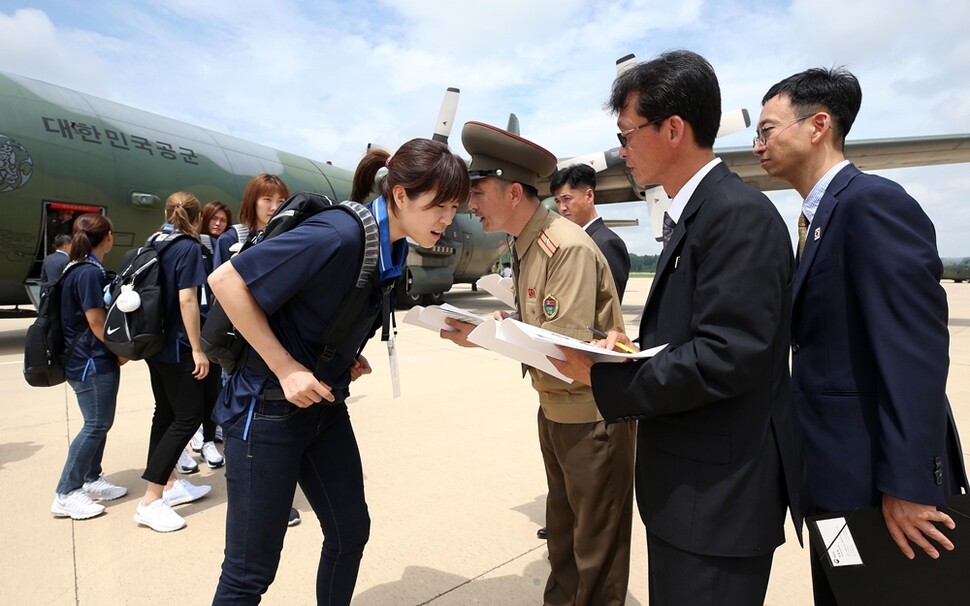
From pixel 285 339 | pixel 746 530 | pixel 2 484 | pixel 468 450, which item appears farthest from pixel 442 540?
pixel 2 484

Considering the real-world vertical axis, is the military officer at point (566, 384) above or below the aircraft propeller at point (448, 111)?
below

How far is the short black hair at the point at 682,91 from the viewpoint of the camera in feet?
4.47

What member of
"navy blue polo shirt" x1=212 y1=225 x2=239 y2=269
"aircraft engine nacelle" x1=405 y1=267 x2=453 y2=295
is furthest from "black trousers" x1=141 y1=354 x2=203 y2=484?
"aircraft engine nacelle" x1=405 y1=267 x2=453 y2=295

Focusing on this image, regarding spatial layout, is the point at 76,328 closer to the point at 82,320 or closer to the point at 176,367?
the point at 82,320

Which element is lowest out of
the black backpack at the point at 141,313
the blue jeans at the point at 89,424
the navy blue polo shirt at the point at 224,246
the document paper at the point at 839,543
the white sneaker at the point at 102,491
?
the white sneaker at the point at 102,491

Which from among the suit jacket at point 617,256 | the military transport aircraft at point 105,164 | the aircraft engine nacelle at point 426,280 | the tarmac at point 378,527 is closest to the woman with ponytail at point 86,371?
the tarmac at point 378,527

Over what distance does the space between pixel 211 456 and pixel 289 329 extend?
3.04 metres

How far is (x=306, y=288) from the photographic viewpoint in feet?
5.32

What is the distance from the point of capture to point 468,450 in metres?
4.35

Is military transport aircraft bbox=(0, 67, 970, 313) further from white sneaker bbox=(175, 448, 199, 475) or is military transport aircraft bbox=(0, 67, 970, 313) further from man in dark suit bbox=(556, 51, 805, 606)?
white sneaker bbox=(175, 448, 199, 475)

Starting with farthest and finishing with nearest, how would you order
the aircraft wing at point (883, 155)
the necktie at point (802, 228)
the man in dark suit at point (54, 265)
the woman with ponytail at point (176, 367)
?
the aircraft wing at point (883, 155), the man in dark suit at point (54, 265), the woman with ponytail at point (176, 367), the necktie at point (802, 228)

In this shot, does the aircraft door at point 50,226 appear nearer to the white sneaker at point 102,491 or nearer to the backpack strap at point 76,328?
the backpack strap at point 76,328

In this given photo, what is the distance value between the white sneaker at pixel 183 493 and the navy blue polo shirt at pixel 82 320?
33.6 inches

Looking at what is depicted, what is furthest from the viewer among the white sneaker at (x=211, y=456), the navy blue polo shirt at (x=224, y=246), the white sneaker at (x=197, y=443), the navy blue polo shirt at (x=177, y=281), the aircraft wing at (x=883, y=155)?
the aircraft wing at (x=883, y=155)
